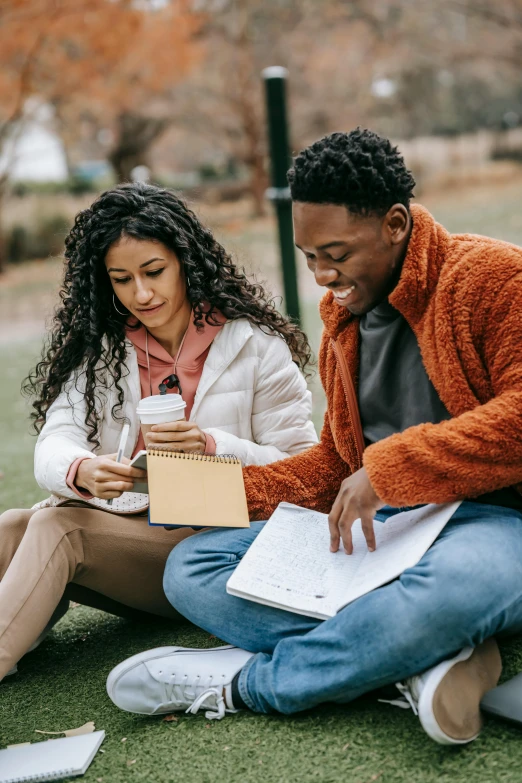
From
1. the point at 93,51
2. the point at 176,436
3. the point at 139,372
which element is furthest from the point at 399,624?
the point at 93,51

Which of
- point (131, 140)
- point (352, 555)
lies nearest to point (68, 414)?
point (352, 555)

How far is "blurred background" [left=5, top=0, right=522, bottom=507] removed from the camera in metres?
14.1

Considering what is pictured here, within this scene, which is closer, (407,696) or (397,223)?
(407,696)

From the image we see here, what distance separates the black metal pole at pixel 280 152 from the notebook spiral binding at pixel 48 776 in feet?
11.6

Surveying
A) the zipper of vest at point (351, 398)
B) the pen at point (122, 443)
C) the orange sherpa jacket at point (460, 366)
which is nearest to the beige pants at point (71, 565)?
the pen at point (122, 443)

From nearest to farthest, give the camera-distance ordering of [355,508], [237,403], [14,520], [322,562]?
[355,508], [322,562], [14,520], [237,403]

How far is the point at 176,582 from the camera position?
7.71 ft

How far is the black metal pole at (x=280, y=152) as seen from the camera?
16.9ft

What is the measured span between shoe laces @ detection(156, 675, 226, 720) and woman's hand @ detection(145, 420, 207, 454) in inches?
23.6

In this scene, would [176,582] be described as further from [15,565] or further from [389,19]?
[389,19]

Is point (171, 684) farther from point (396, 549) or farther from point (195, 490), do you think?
point (396, 549)

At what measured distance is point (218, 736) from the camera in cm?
206

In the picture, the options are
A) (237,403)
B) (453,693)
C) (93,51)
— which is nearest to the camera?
(453,693)

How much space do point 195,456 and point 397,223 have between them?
80cm
